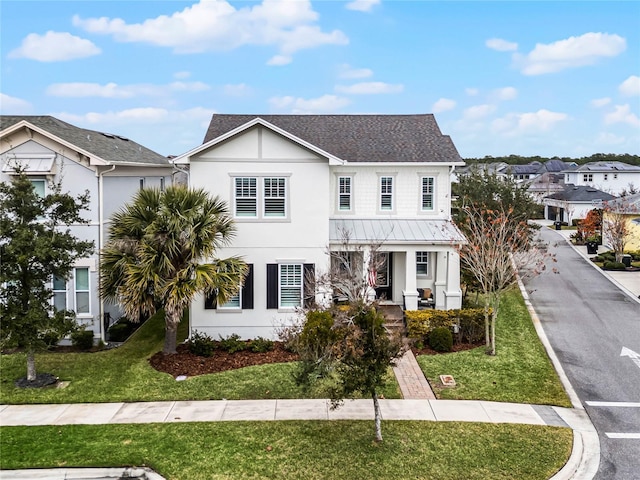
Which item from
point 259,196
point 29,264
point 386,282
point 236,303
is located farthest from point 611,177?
point 29,264

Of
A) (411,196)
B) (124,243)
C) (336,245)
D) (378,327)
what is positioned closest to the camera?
(378,327)

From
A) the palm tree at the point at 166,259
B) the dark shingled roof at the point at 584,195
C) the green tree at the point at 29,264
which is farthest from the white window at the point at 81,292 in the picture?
the dark shingled roof at the point at 584,195

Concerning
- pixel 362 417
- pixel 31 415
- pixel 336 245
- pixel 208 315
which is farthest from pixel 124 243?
pixel 362 417

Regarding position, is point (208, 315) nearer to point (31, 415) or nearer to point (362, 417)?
point (31, 415)

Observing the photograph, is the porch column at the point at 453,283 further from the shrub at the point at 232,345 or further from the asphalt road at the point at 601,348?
the shrub at the point at 232,345

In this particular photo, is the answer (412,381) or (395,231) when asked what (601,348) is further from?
(395,231)

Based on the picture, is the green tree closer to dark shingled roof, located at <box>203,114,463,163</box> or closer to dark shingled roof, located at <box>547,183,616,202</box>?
dark shingled roof, located at <box>203,114,463,163</box>

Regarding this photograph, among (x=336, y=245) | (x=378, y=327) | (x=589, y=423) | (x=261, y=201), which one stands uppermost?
(x=261, y=201)

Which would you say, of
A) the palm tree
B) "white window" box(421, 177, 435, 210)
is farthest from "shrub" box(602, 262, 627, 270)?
the palm tree
